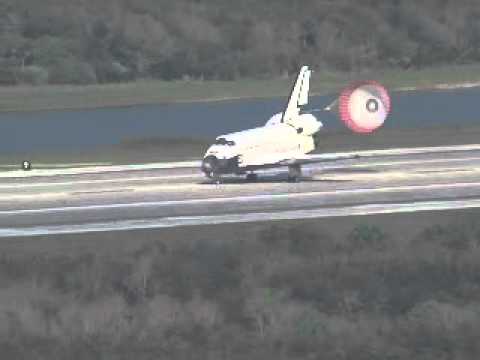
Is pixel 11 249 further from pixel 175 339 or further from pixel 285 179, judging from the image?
pixel 285 179

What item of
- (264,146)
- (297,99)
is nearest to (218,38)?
(297,99)

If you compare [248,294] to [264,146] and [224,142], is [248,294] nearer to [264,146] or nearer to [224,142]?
[224,142]

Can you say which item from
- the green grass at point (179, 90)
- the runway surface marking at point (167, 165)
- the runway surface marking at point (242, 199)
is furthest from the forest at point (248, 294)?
the green grass at point (179, 90)

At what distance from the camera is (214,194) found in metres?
54.6

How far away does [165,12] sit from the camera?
144 m

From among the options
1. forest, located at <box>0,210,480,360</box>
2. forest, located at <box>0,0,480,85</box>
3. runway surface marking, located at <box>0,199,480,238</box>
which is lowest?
forest, located at <box>0,210,480,360</box>

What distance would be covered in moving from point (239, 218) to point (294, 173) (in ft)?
43.4

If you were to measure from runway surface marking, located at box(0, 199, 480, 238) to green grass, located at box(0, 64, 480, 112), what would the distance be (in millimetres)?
59233

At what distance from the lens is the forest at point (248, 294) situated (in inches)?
1135

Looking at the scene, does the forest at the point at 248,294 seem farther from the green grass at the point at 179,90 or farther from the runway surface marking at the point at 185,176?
the green grass at the point at 179,90

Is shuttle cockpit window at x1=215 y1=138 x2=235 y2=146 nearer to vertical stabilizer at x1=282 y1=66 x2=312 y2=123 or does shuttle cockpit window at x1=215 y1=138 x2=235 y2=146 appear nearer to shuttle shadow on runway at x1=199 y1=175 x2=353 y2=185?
shuttle shadow on runway at x1=199 y1=175 x2=353 y2=185

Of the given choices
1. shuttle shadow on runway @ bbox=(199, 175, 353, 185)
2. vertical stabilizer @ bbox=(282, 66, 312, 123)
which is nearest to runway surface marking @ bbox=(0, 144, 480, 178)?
shuttle shadow on runway @ bbox=(199, 175, 353, 185)

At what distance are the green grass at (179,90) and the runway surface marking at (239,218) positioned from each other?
2332 inches

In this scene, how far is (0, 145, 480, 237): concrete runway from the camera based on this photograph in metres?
47.6
